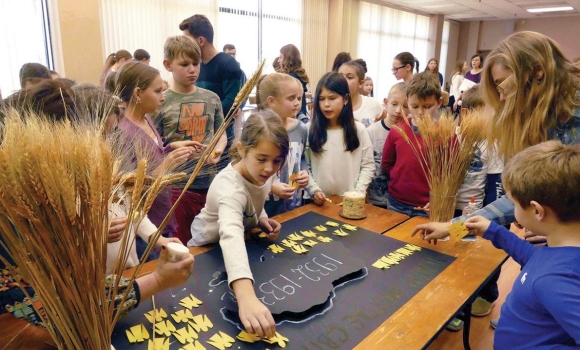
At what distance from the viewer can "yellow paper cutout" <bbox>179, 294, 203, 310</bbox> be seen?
103 centimetres

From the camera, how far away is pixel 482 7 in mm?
9977

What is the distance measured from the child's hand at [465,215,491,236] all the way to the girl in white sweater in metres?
0.68

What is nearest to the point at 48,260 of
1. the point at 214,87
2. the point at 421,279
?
the point at 421,279

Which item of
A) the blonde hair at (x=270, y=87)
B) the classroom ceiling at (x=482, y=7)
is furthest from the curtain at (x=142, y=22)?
the classroom ceiling at (x=482, y=7)

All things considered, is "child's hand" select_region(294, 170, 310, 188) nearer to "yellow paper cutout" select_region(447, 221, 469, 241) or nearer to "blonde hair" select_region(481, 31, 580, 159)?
"yellow paper cutout" select_region(447, 221, 469, 241)

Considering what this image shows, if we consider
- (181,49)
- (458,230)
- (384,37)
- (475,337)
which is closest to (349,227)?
(458,230)

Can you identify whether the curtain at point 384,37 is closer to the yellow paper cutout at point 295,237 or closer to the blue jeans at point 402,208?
the blue jeans at point 402,208

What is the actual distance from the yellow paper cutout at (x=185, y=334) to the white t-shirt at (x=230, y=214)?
8.8 inches

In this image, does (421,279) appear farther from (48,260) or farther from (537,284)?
(48,260)

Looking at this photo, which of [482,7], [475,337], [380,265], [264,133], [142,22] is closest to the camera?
[380,265]

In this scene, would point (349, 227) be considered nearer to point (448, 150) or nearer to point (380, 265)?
point (380, 265)

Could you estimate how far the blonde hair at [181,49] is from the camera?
2.19 metres

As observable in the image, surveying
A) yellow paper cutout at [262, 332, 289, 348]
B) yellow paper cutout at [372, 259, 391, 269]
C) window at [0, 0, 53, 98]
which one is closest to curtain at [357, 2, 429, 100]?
window at [0, 0, 53, 98]

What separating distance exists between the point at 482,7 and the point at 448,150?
10.3 metres
